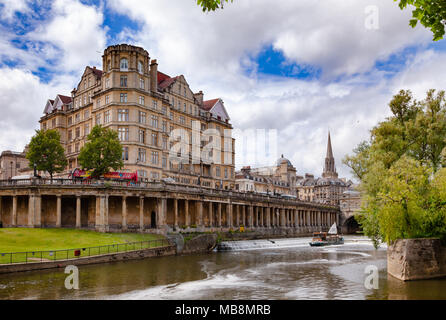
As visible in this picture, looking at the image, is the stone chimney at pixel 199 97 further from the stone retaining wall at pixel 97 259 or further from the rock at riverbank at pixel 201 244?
the stone retaining wall at pixel 97 259

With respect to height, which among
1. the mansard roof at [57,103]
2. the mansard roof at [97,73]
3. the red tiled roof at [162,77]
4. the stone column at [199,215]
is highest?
the red tiled roof at [162,77]

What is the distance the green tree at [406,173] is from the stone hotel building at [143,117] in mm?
39230

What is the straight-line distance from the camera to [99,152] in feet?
196

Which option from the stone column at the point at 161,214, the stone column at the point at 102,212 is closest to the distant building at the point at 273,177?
the stone column at the point at 161,214

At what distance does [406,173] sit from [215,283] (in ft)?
55.6

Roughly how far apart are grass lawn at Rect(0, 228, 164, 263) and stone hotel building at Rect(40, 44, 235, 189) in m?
21.1

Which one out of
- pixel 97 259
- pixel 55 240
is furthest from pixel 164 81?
pixel 97 259

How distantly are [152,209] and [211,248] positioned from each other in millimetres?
13459

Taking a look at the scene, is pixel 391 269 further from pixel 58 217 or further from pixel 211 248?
pixel 58 217

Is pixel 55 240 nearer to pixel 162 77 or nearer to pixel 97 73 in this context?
pixel 97 73

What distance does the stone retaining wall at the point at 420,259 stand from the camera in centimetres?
2761

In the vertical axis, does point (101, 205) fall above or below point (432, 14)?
below

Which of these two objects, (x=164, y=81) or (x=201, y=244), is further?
(x=164, y=81)

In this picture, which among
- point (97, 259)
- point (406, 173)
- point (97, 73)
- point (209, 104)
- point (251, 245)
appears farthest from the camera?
point (209, 104)
